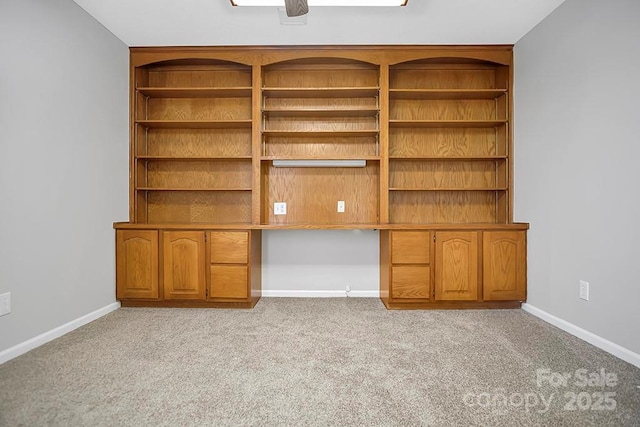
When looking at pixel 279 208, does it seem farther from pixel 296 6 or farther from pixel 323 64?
pixel 296 6

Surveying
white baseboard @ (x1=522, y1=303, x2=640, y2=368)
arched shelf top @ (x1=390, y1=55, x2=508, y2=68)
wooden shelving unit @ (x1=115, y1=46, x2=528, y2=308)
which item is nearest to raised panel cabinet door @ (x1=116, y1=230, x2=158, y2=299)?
wooden shelving unit @ (x1=115, y1=46, x2=528, y2=308)

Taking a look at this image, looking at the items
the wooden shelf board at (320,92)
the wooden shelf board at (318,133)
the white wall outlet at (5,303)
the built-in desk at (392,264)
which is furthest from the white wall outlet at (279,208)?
the white wall outlet at (5,303)

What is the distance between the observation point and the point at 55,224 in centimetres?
218

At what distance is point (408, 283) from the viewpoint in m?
2.78

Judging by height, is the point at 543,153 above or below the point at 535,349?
above

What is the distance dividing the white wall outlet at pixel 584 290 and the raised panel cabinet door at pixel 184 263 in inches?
116

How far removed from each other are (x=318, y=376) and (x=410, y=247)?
4.86 ft

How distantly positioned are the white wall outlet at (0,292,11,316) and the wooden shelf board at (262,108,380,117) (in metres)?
2.29

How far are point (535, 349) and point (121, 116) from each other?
3.79m

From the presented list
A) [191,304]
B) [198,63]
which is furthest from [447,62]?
[191,304]

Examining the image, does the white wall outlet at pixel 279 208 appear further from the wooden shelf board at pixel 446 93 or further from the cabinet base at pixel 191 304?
the wooden shelf board at pixel 446 93

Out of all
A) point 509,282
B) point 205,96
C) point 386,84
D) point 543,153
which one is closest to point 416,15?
point 386,84

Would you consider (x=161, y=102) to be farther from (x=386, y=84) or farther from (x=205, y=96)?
(x=386, y=84)

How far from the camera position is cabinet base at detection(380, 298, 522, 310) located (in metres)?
2.80
